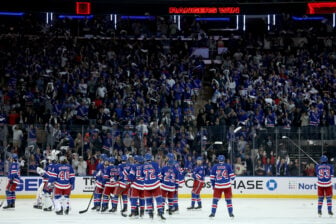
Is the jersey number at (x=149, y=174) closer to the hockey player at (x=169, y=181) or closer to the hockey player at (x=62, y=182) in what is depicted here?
the hockey player at (x=169, y=181)

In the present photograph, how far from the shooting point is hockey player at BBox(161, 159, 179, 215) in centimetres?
1933

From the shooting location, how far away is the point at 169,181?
19312 millimetres

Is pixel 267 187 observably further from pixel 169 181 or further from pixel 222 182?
pixel 222 182

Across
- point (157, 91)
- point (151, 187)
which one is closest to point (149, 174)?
point (151, 187)

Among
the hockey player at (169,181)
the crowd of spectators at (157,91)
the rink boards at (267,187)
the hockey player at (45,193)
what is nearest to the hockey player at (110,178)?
the hockey player at (169,181)

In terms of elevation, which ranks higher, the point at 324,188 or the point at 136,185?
the point at 136,185

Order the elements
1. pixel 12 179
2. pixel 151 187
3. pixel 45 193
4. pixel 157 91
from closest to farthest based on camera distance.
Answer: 1. pixel 151 187
2. pixel 45 193
3. pixel 12 179
4. pixel 157 91

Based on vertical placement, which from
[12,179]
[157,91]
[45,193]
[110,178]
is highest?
[157,91]

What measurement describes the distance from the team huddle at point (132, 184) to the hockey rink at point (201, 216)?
308mm

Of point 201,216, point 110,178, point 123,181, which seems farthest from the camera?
point 110,178

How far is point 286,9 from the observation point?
113 ft

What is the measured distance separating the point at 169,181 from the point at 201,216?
52.1 inches

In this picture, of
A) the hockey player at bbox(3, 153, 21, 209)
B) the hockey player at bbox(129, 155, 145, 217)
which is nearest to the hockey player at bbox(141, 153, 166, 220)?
the hockey player at bbox(129, 155, 145, 217)

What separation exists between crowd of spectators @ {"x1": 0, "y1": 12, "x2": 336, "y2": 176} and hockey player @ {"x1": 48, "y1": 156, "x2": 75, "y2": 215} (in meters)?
5.79
